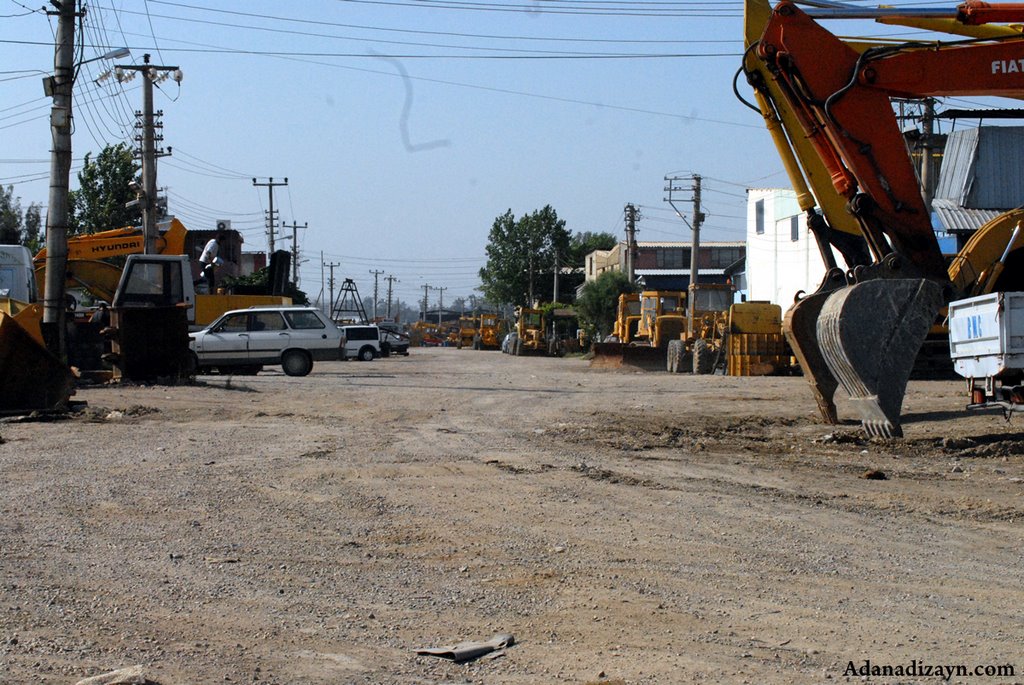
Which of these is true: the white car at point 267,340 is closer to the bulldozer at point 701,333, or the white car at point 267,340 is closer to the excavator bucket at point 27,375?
the bulldozer at point 701,333

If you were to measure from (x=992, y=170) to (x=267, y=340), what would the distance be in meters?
24.3

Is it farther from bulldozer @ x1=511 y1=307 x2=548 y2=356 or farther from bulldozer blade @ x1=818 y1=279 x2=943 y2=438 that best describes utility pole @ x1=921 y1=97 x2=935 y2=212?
bulldozer @ x1=511 y1=307 x2=548 y2=356

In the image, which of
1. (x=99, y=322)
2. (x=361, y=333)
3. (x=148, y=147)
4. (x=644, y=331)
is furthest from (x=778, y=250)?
(x=99, y=322)

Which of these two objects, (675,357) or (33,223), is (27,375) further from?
(33,223)

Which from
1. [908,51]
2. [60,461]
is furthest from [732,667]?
[908,51]

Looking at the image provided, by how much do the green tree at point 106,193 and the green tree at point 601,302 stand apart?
30.2 m

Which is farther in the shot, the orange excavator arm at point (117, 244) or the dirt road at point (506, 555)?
the orange excavator arm at point (117, 244)

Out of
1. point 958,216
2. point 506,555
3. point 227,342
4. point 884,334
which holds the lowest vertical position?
point 506,555

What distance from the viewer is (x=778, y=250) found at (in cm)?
5316

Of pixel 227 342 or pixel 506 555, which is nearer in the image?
pixel 506 555

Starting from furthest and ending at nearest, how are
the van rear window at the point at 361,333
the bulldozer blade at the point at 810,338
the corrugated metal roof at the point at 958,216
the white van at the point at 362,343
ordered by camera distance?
the van rear window at the point at 361,333 → the white van at the point at 362,343 → the corrugated metal roof at the point at 958,216 → the bulldozer blade at the point at 810,338

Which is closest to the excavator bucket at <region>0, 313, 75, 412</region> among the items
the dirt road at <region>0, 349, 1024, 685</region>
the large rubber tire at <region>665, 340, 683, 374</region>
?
the dirt road at <region>0, 349, 1024, 685</region>

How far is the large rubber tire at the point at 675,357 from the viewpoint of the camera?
111ft

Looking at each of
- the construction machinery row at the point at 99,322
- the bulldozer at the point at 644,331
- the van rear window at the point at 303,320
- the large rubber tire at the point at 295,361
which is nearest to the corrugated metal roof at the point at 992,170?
the bulldozer at the point at 644,331
